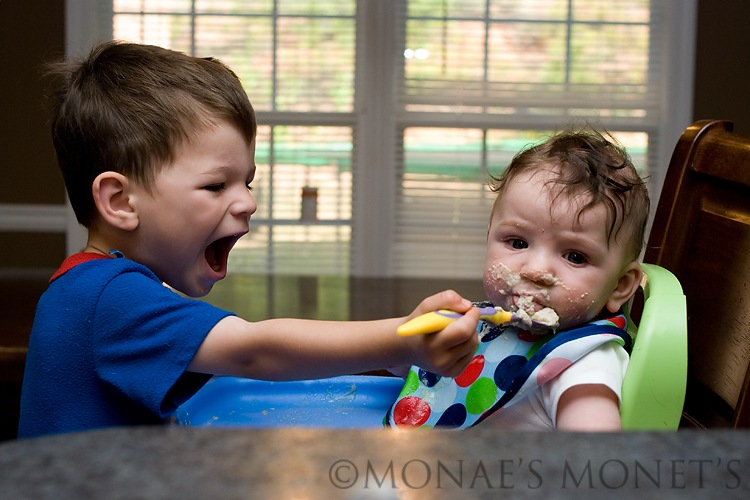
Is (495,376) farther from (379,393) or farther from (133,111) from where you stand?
(133,111)

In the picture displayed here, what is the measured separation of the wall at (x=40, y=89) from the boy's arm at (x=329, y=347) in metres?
3.34

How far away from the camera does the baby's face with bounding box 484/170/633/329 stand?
1124 millimetres

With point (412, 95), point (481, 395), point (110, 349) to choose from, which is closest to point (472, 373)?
point (481, 395)

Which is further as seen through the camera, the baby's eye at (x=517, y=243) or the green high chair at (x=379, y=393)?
the baby's eye at (x=517, y=243)

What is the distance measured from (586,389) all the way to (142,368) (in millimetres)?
498

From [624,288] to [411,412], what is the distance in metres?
0.33

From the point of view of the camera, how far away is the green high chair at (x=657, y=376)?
1.04m

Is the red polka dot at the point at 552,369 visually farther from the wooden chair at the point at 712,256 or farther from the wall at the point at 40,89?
the wall at the point at 40,89

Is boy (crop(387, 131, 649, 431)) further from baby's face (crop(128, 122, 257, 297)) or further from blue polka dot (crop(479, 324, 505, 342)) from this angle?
baby's face (crop(128, 122, 257, 297))

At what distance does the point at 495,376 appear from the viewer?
3.92 ft

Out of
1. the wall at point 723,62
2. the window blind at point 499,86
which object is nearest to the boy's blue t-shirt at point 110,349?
the window blind at point 499,86

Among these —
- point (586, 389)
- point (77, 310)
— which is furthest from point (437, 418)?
point (77, 310)

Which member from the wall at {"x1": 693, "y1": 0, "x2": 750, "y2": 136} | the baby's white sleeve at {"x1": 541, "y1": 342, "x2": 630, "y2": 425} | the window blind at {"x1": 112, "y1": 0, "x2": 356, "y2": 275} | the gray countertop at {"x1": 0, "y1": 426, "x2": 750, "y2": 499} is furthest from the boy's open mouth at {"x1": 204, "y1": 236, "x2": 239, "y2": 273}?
the wall at {"x1": 693, "y1": 0, "x2": 750, "y2": 136}

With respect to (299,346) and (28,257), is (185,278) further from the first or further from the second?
(28,257)
